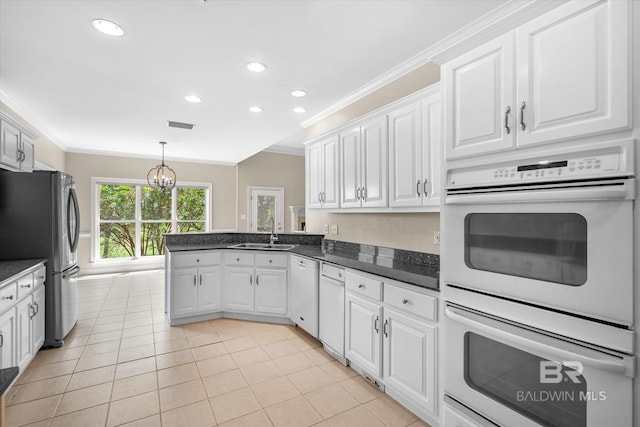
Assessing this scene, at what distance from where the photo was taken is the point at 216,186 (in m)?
7.88

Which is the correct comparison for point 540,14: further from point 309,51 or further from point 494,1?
point 309,51

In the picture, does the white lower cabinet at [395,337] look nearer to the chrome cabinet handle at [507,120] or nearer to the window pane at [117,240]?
the chrome cabinet handle at [507,120]

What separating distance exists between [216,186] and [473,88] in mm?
7102

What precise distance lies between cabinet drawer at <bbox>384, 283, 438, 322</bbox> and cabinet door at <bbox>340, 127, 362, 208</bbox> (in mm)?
1125

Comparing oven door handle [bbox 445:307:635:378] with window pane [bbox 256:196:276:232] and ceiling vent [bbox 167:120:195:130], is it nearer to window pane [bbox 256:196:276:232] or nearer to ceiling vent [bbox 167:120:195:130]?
ceiling vent [bbox 167:120:195:130]

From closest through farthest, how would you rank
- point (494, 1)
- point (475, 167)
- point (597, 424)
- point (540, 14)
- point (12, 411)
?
1. point (597, 424)
2. point (540, 14)
3. point (475, 167)
4. point (494, 1)
5. point (12, 411)

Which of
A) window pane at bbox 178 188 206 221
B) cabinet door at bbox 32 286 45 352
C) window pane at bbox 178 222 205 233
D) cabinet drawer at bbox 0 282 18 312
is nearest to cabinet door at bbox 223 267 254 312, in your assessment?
cabinet door at bbox 32 286 45 352

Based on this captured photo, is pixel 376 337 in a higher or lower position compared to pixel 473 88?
lower

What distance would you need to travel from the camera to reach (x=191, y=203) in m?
7.75

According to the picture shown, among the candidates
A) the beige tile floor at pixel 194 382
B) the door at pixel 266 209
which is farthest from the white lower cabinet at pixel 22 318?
the door at pixel 266 209

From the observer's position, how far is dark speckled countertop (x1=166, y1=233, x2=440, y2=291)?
221 cm

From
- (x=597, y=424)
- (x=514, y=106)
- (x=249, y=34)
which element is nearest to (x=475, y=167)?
(x=514, y=106)

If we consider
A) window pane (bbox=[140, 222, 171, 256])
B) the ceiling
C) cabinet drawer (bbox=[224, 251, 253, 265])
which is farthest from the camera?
window pane (bbox=[140, 222, 171, 256])

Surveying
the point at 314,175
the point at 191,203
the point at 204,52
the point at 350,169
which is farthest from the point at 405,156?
the point at 191,203
